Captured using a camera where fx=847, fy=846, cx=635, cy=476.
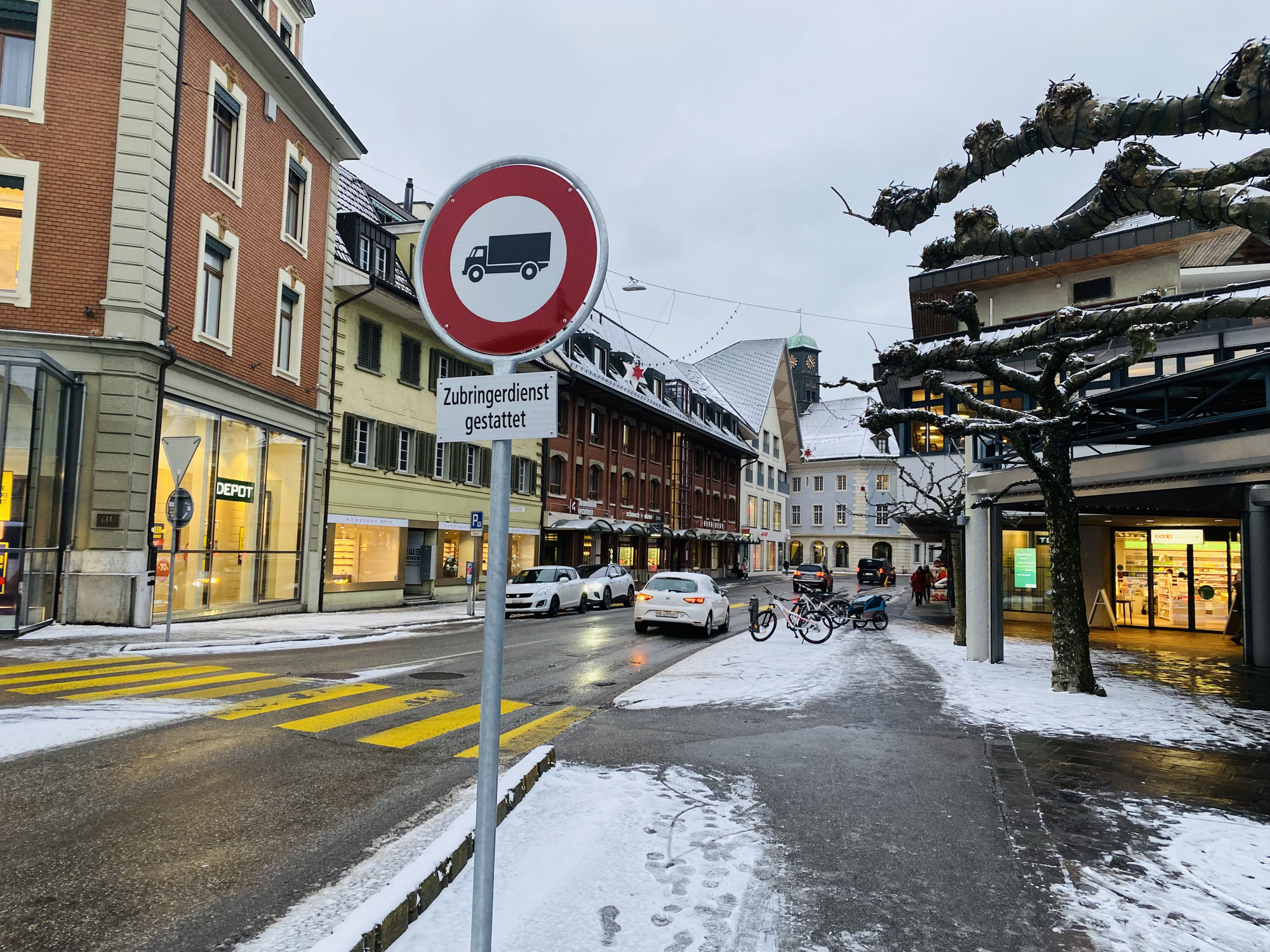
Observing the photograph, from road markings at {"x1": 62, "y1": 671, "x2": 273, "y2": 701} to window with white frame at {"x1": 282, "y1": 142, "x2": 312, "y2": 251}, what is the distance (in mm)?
14288

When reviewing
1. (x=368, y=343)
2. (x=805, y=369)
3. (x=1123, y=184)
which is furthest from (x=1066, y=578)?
(x=805, y=369)

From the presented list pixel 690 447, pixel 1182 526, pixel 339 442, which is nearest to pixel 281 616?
pixel 339 442

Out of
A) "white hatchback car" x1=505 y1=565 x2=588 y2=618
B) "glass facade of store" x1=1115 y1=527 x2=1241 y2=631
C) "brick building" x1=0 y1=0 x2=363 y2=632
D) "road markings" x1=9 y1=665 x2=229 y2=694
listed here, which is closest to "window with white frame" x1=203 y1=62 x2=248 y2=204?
"brick building" x1=0 y1=0 x2=363 y2=632

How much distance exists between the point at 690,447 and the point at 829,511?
3428 cm

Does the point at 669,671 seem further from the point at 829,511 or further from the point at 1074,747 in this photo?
the point at 829,511

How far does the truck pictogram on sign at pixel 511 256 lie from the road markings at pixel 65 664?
426 inches

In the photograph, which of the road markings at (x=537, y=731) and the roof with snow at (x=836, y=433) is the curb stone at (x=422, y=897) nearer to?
the road markings at (x=537, y=731)

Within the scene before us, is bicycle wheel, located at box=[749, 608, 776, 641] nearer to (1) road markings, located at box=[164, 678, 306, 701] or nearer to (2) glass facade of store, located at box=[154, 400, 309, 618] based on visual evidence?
(1) road markings, located at box=[164, 678, 306, 701]

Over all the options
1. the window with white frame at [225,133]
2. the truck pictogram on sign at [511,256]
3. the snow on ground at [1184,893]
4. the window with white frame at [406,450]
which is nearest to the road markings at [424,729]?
the snow on ground at [1184,893]

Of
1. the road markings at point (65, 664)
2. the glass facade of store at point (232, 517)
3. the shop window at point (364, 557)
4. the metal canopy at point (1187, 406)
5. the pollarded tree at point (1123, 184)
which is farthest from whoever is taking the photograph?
the shop window at point (364, 557)

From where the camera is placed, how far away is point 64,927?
362 centimetres

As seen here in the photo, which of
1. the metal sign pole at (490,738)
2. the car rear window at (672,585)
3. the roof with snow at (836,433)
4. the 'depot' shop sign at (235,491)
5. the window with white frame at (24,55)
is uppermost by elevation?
the roof with snow at (836,433)

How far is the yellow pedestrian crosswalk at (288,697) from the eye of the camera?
787 cm

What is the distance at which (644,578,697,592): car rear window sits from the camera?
20.2 meters
